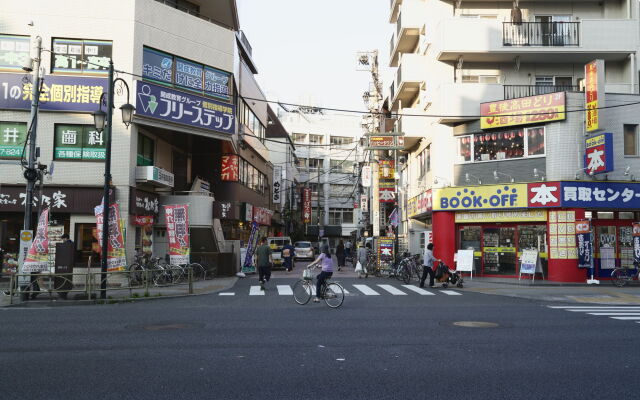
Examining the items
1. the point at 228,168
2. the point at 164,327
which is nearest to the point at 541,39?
the point at 228,168

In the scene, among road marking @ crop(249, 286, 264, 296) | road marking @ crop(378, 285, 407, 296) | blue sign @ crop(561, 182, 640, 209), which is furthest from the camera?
blue sign @ crop(561, 182, 640, 209)

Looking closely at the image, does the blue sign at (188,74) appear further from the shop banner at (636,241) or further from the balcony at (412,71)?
the shop banner at (636,241)

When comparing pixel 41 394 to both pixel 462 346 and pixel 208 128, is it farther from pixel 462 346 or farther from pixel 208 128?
pixel 208 128

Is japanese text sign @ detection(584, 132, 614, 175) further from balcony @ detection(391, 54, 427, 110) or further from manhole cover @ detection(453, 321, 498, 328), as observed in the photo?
manhole cover @ detection(453, 321, 498, 328)

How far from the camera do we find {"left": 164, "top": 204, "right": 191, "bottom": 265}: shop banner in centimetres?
2173

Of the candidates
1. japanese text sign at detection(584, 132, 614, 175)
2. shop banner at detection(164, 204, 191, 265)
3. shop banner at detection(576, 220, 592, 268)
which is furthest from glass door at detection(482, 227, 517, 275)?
shop banner at detection(164, 204, 191, 265)

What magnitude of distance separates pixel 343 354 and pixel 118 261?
39.7ft

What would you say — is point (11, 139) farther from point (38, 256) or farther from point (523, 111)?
point (523, 111)

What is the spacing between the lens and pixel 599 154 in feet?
70.9

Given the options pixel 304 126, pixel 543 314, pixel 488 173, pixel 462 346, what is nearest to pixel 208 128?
pixel 488 173

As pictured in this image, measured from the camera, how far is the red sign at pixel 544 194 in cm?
2260

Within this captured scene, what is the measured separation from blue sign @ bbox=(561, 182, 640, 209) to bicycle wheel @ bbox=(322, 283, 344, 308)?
1272 centimetres

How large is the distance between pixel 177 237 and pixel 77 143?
5.56 metres

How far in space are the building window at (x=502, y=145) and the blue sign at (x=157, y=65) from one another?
1383 centimetres
